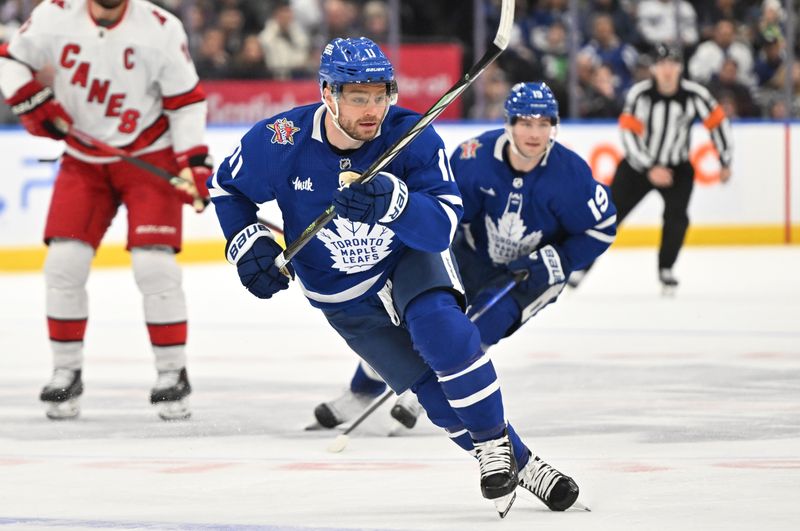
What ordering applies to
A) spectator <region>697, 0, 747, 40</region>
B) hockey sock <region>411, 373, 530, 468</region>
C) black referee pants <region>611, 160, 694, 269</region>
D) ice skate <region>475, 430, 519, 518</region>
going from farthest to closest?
spectator <region>697, 0, 747, 40</region>, black referee pants <region>611, 160, 694, 269</region>, hockey sock <region>411, 373, 530, 468</region>, ice skate <region>475, 430, 519, 518</region>

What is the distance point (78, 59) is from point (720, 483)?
96.4 inches

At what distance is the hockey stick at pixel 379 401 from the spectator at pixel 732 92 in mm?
7430

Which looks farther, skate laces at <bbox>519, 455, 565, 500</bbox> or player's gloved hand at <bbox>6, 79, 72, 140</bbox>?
player's gloved hand at <bbox>6, 79, 72, 140</bbox>

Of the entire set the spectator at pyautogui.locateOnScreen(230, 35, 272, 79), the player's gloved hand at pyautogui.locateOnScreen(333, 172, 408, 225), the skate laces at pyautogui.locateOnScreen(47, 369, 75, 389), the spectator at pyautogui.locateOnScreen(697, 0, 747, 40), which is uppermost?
the player's gloved hand at pyautogui.locateOnScreen(333, 172, 408, 225)

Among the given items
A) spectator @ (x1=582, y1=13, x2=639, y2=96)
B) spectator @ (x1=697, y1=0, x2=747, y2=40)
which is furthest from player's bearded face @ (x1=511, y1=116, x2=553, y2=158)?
spectator @ (x1=697, y1=0, x2=747, y2=40)

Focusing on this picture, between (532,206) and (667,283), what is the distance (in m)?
3.82

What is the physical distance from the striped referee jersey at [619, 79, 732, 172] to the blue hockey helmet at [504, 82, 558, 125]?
435 cm

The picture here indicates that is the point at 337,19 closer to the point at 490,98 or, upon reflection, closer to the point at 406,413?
the point at 490,98

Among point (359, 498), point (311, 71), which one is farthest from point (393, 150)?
point (311, 71)

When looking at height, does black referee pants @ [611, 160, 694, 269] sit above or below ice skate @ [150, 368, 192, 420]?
below

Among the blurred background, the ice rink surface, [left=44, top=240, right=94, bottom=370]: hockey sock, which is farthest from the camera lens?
the blurred background

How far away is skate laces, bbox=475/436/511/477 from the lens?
10.9ft

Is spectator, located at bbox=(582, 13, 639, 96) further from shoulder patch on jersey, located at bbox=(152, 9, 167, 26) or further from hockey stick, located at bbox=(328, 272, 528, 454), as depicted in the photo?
hockey stick, located at bbox=(328, 272, 528, 454)

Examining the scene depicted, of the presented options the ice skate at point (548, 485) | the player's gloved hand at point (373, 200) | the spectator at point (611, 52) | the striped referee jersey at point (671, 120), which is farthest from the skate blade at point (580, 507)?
the spectator at point (611, 52)
